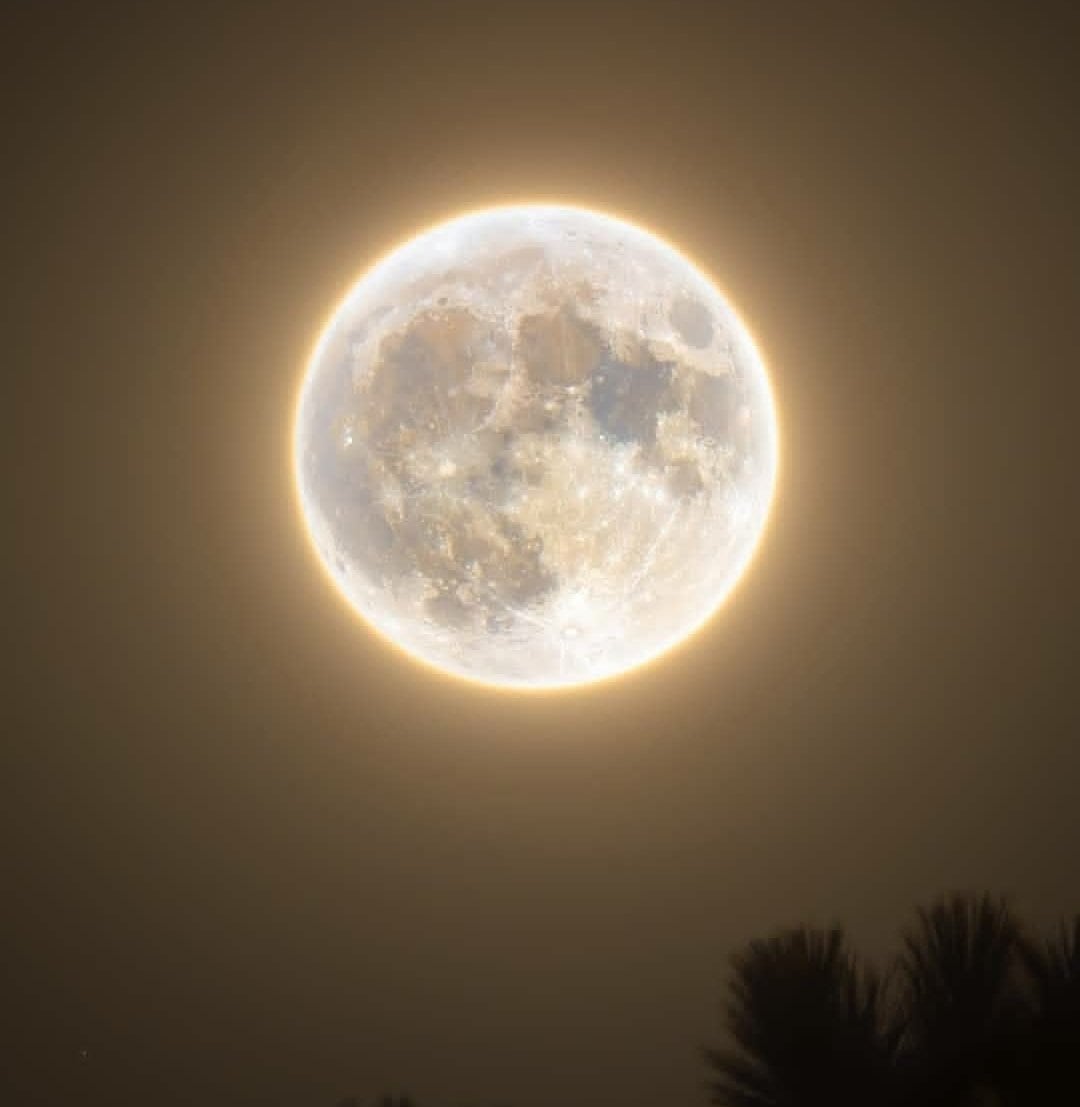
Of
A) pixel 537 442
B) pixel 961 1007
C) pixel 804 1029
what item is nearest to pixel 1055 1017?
pixel 961 1007

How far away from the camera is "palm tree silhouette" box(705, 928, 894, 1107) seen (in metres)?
3.73

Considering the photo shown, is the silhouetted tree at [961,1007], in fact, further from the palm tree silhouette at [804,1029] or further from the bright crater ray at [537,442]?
the bright crater ray at [537,442]

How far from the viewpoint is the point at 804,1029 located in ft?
12.4

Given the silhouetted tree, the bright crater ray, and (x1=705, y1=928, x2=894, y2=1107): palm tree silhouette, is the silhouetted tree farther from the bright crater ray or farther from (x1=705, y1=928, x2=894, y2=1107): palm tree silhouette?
the bright crater ray

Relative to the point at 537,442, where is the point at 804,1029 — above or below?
below

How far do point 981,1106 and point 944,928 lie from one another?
57cm

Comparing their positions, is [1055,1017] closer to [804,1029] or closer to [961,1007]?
[961,1007]

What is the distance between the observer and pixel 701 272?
1227 centimetres

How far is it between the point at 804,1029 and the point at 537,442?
7.55 meters

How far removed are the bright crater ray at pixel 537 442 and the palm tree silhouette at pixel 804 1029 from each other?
7254 mm

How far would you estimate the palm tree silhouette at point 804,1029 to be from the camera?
3.73 metres

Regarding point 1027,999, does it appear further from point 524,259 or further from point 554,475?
point 524,259

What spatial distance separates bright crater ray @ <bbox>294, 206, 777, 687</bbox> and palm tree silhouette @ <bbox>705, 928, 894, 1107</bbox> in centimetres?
725

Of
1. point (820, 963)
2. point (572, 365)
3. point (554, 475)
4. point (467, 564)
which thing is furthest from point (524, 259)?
point (820, 963)
